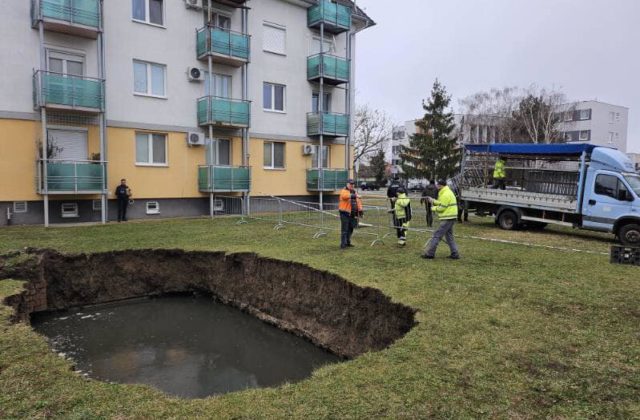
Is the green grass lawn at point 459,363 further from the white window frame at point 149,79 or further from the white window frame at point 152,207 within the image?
the white window frame at point 149,79

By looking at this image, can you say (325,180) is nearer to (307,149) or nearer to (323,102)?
(307,149)

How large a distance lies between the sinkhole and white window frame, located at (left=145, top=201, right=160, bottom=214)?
776cm

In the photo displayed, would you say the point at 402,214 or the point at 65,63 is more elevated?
the point at 65,63

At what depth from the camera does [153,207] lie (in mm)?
19078

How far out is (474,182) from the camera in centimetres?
1852

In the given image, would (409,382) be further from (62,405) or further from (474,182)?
(474,182)

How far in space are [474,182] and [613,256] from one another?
852cm

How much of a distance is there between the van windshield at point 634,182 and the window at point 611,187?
24 cm

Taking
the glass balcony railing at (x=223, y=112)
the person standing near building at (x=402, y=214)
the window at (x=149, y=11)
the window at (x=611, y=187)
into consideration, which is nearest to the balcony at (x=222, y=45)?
the window at (x=149, y=11)

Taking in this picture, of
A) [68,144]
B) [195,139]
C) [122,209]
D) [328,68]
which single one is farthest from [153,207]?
[328,68]

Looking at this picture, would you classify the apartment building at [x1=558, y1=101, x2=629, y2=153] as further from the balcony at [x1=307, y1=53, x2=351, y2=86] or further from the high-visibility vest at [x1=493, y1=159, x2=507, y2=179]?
the high-visibility vest at [x1=493, y1=159, x2=507, y2=179]

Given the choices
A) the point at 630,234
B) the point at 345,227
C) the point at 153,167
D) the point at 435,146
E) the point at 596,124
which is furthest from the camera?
the point at 596,124

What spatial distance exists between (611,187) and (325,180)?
13.3 m

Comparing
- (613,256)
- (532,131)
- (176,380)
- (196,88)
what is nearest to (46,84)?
(196,88)
